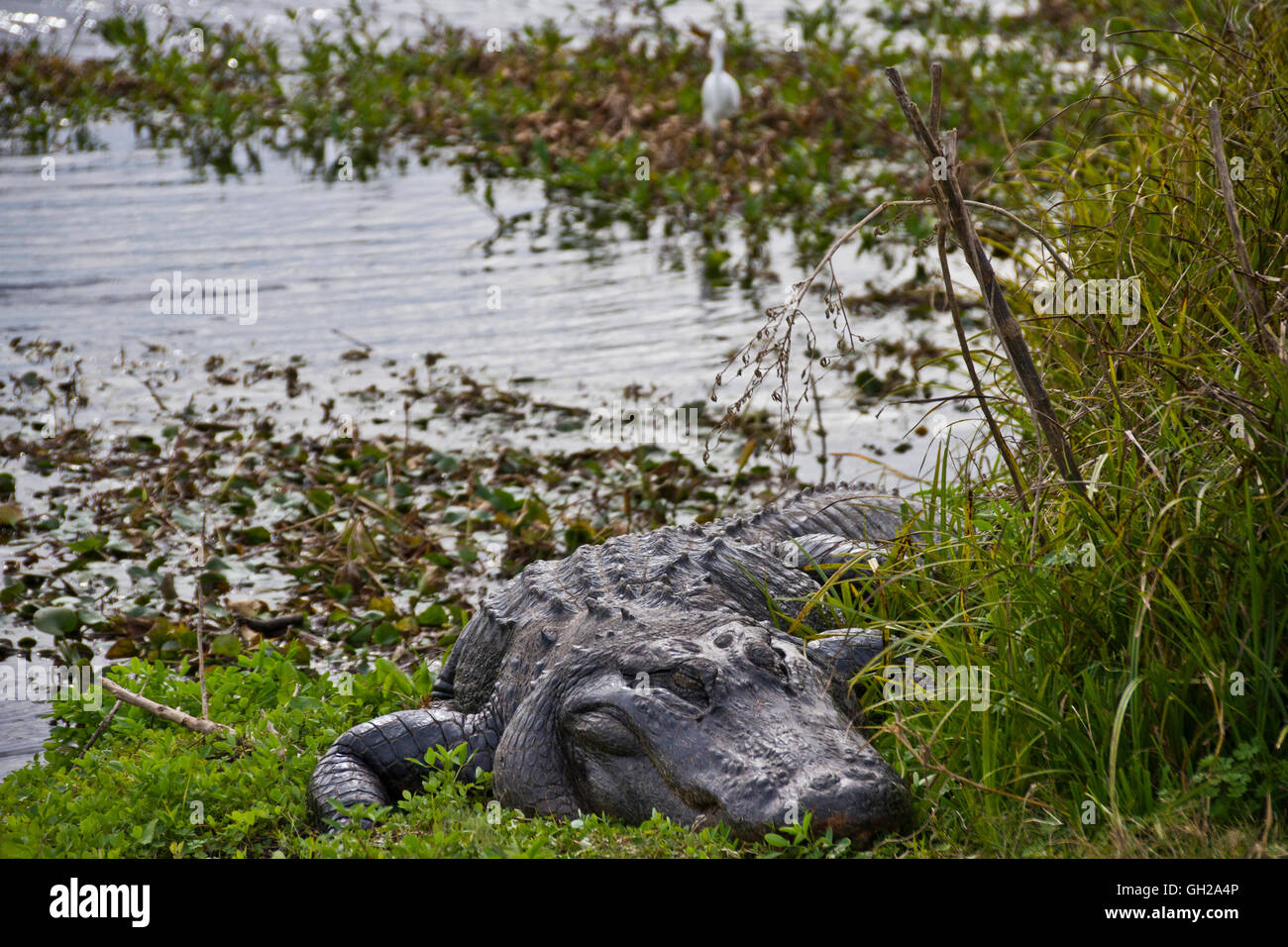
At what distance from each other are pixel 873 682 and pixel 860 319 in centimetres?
496

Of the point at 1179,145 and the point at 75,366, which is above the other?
the point at 1179,145

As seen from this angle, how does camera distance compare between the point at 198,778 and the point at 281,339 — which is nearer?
the point at 198,778

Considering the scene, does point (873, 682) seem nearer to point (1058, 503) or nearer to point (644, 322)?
point (1058, 503)

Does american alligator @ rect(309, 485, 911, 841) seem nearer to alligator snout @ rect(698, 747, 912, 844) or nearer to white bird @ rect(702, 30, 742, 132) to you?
alligator snout @ rect(698, 747, 912, 844)

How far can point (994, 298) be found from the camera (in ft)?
10.0

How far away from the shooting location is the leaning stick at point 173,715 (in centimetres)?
381

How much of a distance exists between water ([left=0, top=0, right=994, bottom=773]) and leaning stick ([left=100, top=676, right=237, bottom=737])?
3046mm

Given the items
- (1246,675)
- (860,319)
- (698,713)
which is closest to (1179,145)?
(1246,675)

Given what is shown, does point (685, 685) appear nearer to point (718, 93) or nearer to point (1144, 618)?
point (1144, 618)

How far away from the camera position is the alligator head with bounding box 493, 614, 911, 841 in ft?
9.35

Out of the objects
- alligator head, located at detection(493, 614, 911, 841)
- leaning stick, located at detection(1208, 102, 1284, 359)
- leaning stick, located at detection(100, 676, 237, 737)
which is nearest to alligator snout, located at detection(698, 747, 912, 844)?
alligator head, located at detection(493, 614, 911, 841)

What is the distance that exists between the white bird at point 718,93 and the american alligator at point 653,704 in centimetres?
793

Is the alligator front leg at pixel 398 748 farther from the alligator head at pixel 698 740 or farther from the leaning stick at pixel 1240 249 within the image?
the leaning stick at pixel 1240 249

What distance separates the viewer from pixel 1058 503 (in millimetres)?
3254
